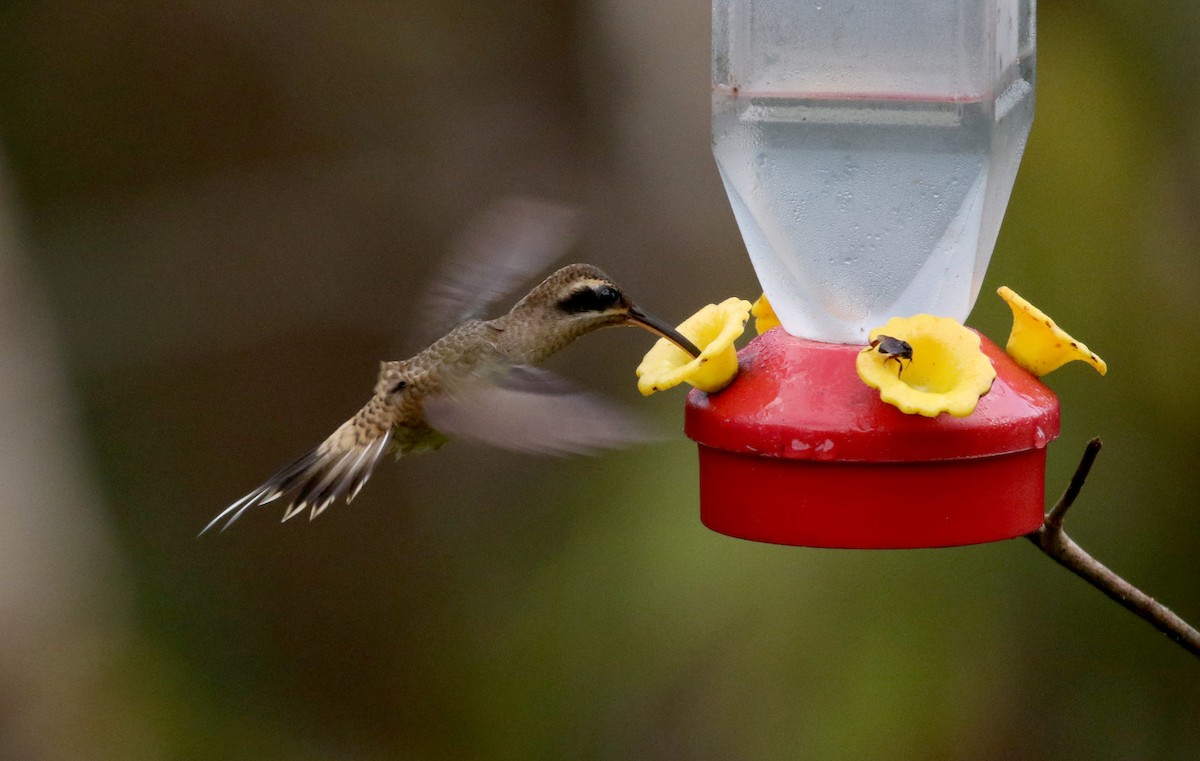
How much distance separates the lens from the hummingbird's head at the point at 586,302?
2713 mm

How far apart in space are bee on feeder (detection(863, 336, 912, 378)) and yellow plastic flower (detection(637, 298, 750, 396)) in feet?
0.72

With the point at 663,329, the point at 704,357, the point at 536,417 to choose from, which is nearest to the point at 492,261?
the point at 536,417

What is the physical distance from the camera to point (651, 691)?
4.97 m

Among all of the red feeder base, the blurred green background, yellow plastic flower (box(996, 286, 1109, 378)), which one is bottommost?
the blurred green background

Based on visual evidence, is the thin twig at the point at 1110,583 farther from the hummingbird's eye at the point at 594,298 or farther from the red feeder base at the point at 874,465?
the hummingbird's eye at the point at 594,298

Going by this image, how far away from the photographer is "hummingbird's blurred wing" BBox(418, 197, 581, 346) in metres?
3.08

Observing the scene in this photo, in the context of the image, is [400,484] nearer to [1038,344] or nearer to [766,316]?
[766,316]

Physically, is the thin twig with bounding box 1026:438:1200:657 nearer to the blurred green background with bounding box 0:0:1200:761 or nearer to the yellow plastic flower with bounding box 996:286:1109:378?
the yellow plastic flower with bounding box 996:286:1109:378

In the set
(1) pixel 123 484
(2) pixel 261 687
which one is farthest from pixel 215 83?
(2) pixel 261 687

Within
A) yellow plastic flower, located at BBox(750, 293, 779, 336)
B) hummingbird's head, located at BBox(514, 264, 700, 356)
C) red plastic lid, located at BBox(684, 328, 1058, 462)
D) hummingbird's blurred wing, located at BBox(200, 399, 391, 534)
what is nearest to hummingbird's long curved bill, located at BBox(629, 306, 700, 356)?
hummingbird's head, located at BBox(514, 264, 700, 356)

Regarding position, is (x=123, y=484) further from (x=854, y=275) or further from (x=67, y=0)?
(x=854, y=275)

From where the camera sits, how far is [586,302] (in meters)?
2.76

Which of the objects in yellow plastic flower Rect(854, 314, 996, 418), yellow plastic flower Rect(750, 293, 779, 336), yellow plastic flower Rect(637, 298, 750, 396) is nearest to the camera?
yellow plastic flower Rect(854, 314, 996, 418)

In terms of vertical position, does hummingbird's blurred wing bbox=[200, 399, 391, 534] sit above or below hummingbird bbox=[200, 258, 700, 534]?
below
